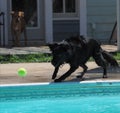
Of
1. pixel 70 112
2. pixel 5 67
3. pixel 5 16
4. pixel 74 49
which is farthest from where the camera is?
pixel 5 16

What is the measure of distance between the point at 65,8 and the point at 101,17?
1.47m

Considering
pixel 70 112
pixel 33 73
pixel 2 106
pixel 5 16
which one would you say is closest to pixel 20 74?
pixel 33 73

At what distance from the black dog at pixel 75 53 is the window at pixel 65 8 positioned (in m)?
8.94

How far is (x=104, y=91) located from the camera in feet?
29.3

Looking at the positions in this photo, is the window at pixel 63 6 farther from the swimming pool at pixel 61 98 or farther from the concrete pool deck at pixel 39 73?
the swimming pool at pixel 61 98

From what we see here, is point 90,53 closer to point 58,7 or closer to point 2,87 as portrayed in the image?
point 2,87

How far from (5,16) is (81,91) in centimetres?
948

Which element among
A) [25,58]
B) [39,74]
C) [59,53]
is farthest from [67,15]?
[59,53]

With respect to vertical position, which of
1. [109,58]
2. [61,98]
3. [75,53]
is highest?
[75,53]

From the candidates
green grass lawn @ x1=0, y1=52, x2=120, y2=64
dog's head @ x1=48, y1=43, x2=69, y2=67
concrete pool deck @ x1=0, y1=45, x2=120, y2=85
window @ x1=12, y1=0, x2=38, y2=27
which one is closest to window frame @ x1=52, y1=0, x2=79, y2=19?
window @ x1=12, y1=0, x2=38, y2=27

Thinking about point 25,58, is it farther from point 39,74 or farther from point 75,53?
point 75,53

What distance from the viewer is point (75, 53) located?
9453 mm

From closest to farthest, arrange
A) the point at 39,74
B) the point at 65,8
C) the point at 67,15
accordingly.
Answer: the point at 39,74, the point at 67,15, the point at 65,8

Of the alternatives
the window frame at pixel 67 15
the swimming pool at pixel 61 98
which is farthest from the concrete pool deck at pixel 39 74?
the window frame at pixel 67 15
